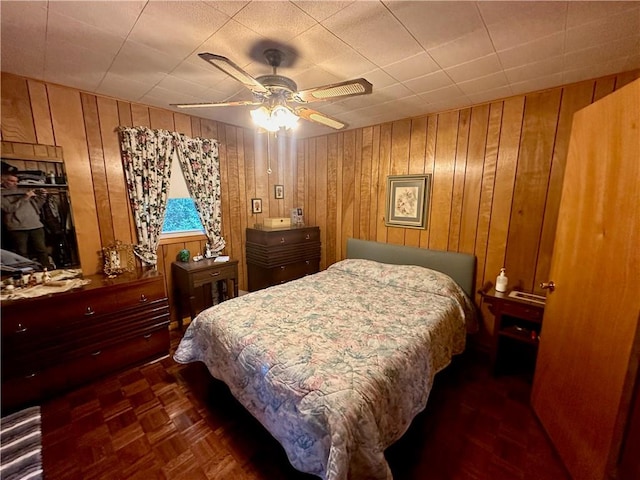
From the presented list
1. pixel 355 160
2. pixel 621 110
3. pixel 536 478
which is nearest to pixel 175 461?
pixel 536 478

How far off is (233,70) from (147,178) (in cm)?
198

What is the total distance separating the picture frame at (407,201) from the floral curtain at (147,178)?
8.48 ft

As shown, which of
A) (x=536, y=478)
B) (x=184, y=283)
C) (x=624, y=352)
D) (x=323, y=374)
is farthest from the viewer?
(x=184, y=283)

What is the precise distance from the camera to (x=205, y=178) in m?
3.19

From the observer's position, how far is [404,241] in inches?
128

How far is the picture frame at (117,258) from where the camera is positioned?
2539 mm

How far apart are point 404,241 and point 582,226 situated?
5.75 feet

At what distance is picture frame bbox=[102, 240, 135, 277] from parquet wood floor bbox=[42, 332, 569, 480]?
96cm

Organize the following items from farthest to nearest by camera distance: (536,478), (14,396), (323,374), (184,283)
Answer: (184,283) < (14,396) < (536,478) < (323,374)

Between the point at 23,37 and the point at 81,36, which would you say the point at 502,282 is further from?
the point at 23,37

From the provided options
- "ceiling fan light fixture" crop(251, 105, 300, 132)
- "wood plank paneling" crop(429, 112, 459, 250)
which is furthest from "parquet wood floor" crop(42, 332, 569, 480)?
"ceiling fan light fixture" crop(251, 105, 300, 132)

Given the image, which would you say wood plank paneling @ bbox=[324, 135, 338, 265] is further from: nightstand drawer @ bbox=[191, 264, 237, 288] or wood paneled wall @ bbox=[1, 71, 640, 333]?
nightstand drawer @ bbox=[191, 264, 237, 288]

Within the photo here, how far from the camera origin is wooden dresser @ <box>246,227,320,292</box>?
11.6ft

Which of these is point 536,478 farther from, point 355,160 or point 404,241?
point 355,160
